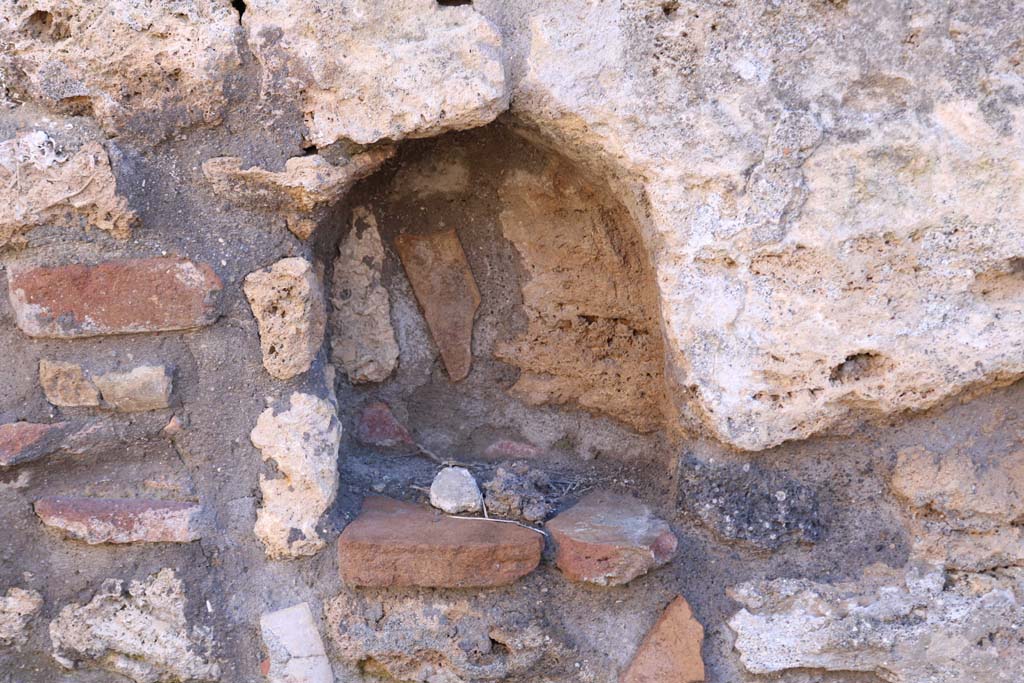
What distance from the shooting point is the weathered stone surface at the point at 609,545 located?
121 cm

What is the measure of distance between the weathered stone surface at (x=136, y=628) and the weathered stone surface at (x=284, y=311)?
0.31 m

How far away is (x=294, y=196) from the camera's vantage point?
1180 millimetres

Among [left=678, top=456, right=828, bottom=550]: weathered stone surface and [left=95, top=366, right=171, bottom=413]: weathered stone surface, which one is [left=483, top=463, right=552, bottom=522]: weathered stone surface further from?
[left=95, top=366, right=171, bottom=413]: weathered stone surface

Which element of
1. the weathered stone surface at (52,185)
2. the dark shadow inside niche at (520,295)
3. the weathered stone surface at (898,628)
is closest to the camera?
the weathered stone surface at (52,185)

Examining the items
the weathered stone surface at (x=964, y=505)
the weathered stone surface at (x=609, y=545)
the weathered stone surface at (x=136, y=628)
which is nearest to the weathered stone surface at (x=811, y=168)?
the weathered stone surface at (x=964, y=505)

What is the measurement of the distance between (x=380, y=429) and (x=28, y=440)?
18.7 inches

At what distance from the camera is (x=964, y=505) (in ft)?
4.04

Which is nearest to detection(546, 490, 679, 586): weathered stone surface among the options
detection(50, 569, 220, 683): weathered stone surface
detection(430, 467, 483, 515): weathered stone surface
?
detection(430, 467, 483, 515): weathered stone surface

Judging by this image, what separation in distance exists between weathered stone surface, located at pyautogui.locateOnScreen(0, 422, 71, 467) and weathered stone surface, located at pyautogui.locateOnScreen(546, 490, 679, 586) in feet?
2.11

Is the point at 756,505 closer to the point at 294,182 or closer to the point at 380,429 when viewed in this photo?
the point at 380,429

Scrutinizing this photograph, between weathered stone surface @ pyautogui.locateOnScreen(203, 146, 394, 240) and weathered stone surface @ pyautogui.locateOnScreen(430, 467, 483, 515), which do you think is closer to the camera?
weathered stone surface @ pyautogui.locateOnScreen(203, 146, 394, 240)

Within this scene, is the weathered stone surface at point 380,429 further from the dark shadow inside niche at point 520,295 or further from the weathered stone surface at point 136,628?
the weathered stone surface at point 136,628

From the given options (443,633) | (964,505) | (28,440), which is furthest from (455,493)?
(964,505)

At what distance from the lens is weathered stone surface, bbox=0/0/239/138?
3.70ft
